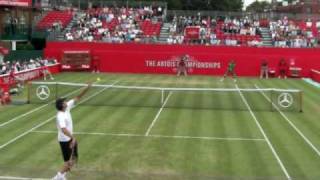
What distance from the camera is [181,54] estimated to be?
51.8 metres

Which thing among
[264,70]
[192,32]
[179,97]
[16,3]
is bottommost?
[179,97]

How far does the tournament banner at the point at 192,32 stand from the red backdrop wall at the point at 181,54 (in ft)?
16.4

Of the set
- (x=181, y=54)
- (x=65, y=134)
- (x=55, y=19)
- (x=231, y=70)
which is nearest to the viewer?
(x=65, y=134)

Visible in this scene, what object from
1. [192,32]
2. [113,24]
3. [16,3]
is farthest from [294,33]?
[16,3]

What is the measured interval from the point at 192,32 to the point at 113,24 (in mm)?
8609

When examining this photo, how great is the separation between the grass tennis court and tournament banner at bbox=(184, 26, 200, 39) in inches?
1046

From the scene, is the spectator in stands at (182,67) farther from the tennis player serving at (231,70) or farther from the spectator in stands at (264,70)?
the spectator in stands at (264,70)

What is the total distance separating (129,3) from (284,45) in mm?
20181

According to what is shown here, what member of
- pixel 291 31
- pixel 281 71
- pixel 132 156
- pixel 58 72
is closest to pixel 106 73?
pixel 58 72

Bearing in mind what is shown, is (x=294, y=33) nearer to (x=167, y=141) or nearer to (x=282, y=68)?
(x=282, y=68)

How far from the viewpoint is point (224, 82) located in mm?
42531

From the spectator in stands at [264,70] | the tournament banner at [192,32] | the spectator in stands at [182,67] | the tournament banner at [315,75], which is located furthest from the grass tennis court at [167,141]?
the tournament banner at [192,32]

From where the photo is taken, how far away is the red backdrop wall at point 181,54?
50594 mm

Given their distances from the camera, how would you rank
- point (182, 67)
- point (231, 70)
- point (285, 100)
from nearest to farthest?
point (285, 100)
point (231, 70)
point (182, 67)
